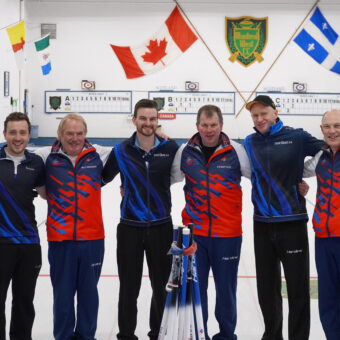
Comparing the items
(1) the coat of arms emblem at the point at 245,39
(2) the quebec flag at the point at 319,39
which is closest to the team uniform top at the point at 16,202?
(1) the coat of arms emblem at the point at 245,39

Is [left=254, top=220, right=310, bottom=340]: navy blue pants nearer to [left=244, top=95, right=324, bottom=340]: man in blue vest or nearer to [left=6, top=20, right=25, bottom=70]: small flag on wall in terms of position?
[left=244, top=95, right=324, bottom=340]: man in blue vest

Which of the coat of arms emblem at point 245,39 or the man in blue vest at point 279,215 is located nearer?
the man in blue vest at point 279,215

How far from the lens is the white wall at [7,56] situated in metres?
13.5

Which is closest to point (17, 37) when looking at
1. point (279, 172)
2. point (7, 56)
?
point (7, 56)

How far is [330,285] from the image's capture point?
3158mm

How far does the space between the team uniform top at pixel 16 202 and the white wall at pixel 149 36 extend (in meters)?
13.2

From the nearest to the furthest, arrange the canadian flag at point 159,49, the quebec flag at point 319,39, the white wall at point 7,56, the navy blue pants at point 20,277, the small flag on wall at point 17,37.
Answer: the navy blue pants at point 20,277 → the small flag on wall at point 17,37 → the white wall at point 7,56 → the quebec flag at point 319,39 → the canadian flag at point 159,49

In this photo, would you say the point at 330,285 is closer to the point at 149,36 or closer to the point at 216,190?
the point at 216,190

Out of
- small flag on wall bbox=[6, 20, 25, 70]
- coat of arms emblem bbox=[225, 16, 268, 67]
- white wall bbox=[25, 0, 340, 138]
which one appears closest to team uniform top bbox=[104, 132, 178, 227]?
small flag on wall bbox=[6, 20, 25, 70]

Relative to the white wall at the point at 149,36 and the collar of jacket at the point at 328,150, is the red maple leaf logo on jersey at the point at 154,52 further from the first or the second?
the collar of jacket at the point at 328,150

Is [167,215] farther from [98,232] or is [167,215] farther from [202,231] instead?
[98,232]

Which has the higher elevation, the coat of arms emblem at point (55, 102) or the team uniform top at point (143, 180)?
the coat of arms emblem at point (55, 102)

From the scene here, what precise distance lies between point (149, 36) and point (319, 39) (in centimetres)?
547

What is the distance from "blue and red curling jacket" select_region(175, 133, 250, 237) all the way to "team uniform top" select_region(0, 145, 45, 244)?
3.54 feet
